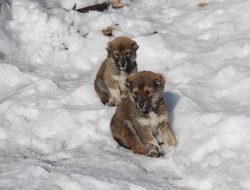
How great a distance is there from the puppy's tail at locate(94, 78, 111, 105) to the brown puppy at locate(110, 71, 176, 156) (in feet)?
4.00

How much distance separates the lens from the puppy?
781 cm

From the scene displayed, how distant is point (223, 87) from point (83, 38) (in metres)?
3.84

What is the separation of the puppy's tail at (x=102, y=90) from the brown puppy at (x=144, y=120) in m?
1.22

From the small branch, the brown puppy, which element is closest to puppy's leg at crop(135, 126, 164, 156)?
the brown puppy

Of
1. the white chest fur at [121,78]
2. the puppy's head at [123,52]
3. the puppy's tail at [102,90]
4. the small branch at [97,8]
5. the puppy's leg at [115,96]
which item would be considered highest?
the puppy's head at [123,52]

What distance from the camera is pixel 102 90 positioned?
8.01 metres

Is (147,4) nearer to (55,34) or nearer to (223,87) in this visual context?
(55,34)

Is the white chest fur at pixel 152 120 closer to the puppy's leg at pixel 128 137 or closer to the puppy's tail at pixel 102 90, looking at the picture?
the puppy's leg at pixel 128 137

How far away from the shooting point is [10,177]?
5.35 m

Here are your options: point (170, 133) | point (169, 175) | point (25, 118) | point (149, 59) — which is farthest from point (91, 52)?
point (169, 175)

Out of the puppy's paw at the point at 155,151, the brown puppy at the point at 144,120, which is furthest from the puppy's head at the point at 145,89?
the puppy's paw at the point at 155,151

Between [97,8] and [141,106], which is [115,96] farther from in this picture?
[97,8]

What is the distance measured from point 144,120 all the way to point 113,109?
47.6 inches

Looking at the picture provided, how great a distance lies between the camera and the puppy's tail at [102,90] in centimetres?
786
